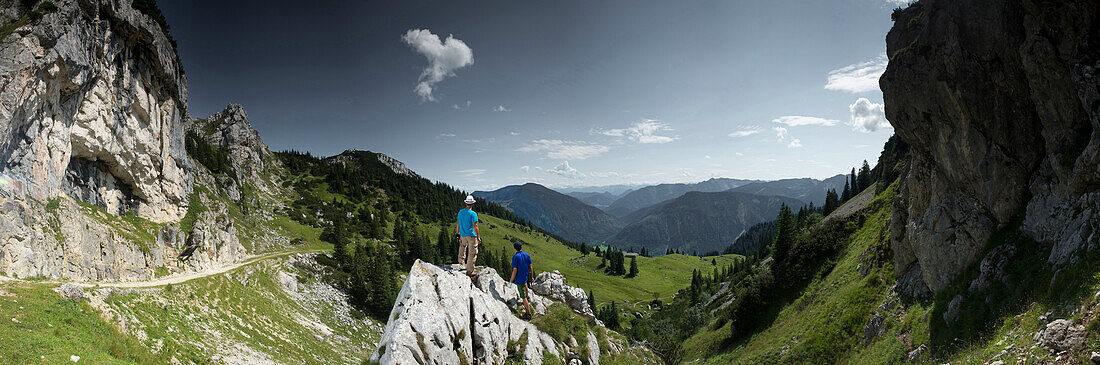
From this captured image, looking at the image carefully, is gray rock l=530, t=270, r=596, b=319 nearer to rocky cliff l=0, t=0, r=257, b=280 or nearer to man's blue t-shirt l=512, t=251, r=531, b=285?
man's blue t-shirt l=512, t=251, r=531, b=285

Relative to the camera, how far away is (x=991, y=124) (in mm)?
20906

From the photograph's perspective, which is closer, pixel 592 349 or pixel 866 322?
pixel 592 349

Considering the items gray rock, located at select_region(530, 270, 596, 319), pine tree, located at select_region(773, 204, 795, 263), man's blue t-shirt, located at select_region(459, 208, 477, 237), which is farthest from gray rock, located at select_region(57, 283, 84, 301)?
pine tree, located at select_region(773, 204, 795, 263)

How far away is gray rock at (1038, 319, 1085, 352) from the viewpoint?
11.3 meters

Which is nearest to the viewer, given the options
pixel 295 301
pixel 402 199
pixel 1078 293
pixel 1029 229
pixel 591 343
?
pixel 1078 293

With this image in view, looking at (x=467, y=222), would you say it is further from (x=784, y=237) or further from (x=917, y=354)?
(x=784, y=237)

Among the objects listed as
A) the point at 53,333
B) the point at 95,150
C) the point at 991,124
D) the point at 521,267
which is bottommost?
the point at 53,333

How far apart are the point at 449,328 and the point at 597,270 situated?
159m

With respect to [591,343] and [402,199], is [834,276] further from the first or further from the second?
[402,199]

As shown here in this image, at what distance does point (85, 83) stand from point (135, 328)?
1019 inches

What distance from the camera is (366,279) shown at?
2148 inches

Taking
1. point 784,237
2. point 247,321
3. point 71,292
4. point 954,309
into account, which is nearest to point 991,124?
point 954,309

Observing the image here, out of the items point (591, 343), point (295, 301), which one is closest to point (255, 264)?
point (295, 301)

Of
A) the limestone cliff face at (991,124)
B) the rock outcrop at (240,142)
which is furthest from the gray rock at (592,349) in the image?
the rock outcrop at (240,142)
